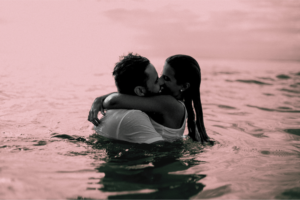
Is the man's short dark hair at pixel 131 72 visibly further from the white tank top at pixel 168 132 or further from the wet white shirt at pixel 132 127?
the white tank top at pixel 168 132

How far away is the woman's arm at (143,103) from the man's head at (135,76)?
0.38 feet

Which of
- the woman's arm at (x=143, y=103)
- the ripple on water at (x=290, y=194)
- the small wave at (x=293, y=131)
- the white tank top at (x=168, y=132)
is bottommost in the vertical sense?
the small wave at (x=293, y=131)

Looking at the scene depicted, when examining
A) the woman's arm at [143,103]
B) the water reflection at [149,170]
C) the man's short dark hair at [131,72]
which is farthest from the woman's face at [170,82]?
the water reflection at [149,170]

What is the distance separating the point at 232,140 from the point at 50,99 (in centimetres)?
598

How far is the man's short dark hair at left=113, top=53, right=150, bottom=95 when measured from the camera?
11.6ft

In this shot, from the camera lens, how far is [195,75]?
4008 millimetres

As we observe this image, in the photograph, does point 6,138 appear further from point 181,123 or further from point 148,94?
point 181,123

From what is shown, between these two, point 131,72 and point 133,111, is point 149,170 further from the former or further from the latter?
point 131,72

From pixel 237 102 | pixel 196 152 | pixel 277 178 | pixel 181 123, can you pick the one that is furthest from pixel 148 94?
pixel 237 102

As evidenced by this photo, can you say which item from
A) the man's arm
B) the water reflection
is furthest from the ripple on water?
the man's arm

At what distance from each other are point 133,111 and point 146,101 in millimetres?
209

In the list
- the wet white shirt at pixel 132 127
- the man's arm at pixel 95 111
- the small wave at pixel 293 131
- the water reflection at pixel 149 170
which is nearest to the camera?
the water reflection at pixel 149 170

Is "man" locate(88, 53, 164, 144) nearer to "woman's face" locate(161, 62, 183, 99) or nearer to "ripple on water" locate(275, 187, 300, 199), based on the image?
"woman's face" locate(161, 62, 183, 99)

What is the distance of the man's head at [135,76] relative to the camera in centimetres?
354
